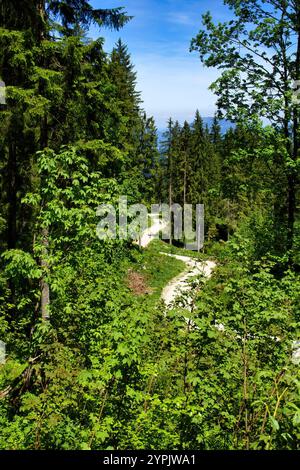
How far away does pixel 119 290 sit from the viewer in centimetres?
742

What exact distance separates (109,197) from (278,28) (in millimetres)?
7822

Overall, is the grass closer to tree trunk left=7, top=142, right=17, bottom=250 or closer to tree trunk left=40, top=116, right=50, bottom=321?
tree trunk left=7, top=142, right=17, bottom=250

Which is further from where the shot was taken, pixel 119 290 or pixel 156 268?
pixel 156 268

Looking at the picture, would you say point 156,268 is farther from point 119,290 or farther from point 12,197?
point 119,290

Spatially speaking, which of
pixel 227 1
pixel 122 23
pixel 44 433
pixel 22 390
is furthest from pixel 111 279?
pixel 227 1

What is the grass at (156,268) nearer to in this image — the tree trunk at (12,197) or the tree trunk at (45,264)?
the tree trunk at (12,197)

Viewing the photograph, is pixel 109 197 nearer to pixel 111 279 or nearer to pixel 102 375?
pixel 111 279

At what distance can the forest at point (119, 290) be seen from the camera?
470cm

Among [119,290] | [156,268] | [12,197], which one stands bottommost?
[156,268]

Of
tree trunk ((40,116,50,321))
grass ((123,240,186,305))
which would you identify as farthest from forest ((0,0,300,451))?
grass ((123,240,186,305))

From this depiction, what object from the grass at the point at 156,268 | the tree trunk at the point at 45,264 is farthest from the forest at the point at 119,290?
the grass at the point at 156,268

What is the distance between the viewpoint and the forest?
15.4 feet

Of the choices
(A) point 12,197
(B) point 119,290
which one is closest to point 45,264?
(B) point 119,290

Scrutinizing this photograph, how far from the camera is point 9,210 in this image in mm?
15000
